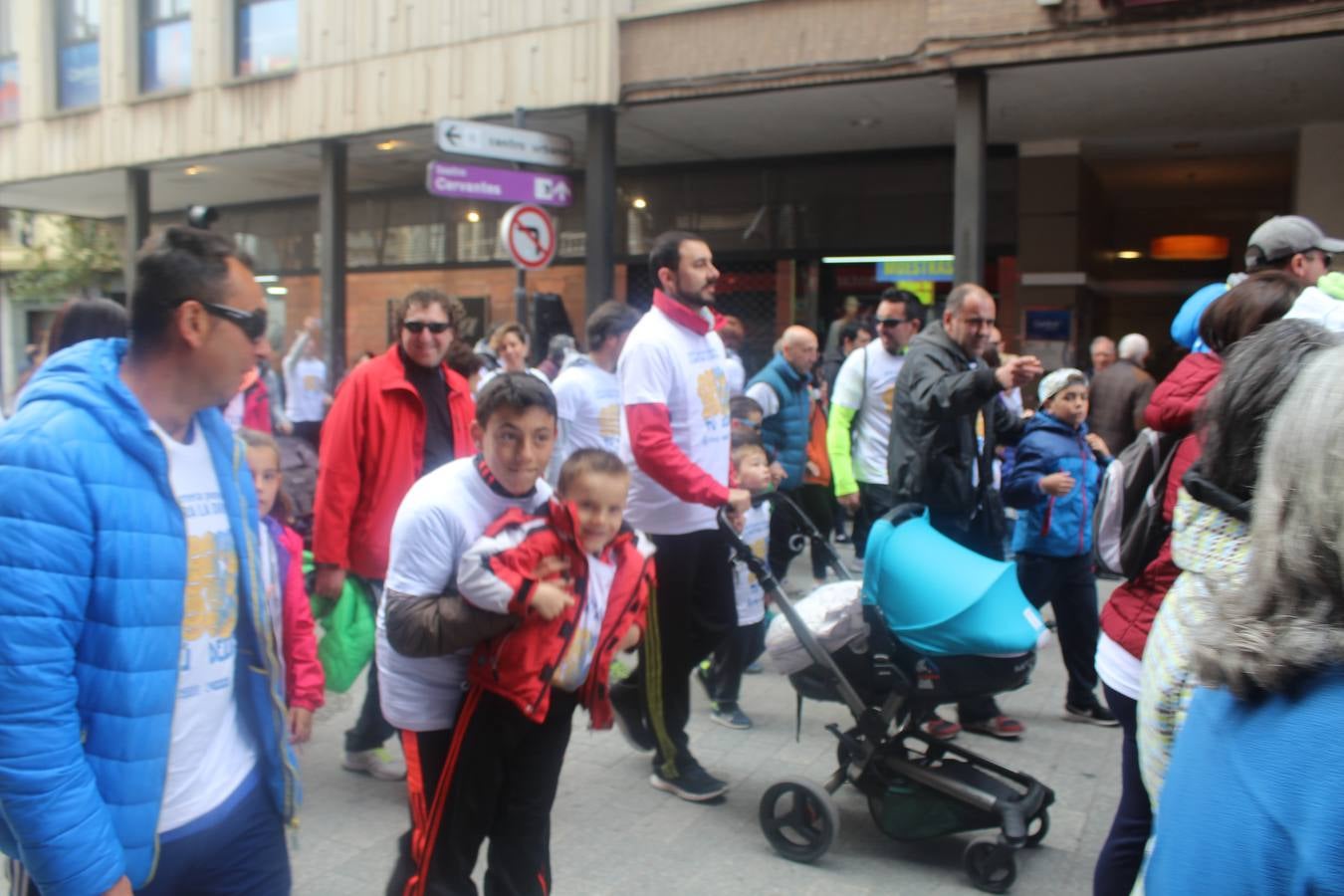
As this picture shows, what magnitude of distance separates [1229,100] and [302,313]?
46.9ft

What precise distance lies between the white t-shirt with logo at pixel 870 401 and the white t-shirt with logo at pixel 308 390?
9241mm

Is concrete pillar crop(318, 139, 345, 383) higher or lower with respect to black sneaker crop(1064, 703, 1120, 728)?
higher

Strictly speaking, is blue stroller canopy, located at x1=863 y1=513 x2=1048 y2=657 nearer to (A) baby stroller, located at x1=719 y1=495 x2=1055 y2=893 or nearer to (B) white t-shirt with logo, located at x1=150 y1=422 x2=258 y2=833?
(A) baby stroller, located at x1=719 y1=495 x2=1055 y2=893

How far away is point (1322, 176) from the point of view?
12.1 metres

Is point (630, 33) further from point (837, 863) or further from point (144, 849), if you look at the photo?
point (144, 849)

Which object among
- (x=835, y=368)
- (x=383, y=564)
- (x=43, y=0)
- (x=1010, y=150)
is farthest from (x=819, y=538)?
(x=43, y=0)

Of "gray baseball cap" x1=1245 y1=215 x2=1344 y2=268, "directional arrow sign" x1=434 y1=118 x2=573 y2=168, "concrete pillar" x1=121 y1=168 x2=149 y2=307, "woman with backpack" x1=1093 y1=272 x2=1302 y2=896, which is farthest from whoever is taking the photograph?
"concrete pillar" x1=121 y1=168 x2=149 y2=307

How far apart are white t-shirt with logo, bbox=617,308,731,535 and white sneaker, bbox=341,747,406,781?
155 centimetres

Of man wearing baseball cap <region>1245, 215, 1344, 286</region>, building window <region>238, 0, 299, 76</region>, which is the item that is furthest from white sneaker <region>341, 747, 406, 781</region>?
building window <region>238, 0, 299, 76</region>

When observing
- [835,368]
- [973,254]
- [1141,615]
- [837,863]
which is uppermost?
[973,254]

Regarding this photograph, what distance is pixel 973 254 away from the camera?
412 inches

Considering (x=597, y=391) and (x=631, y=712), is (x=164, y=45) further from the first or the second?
(x=631, y=712)

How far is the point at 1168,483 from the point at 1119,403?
810 centimetres

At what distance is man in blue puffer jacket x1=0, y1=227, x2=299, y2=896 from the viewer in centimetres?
175
